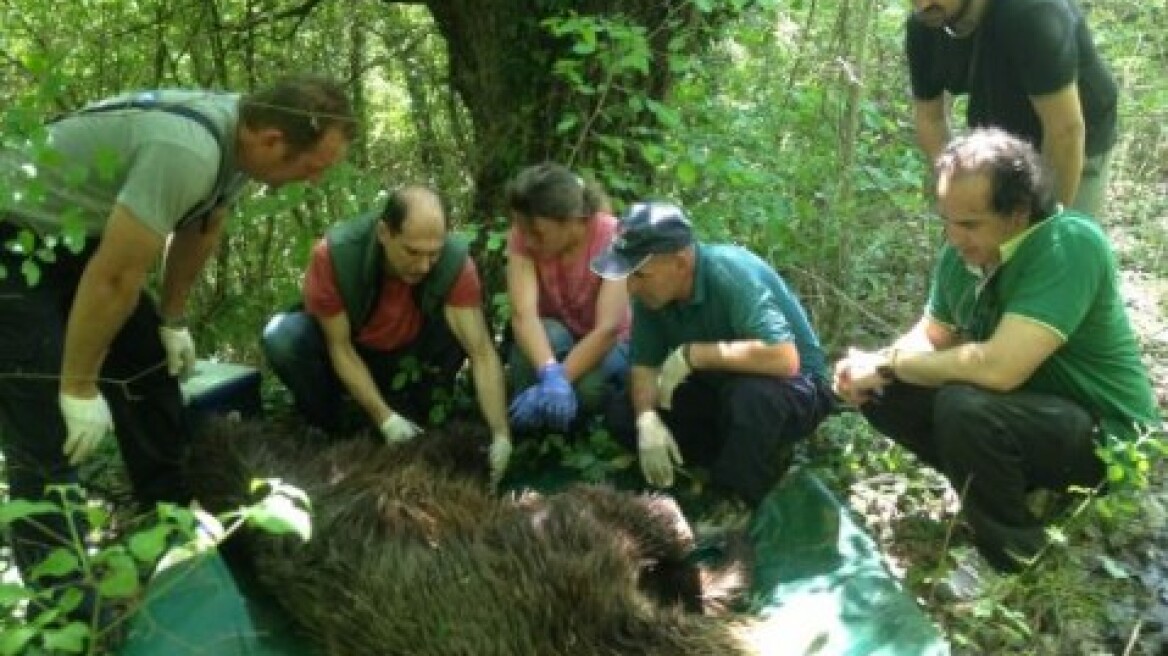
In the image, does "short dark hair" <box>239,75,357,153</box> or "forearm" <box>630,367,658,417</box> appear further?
"forearm" <box>630,367,658,417</box>

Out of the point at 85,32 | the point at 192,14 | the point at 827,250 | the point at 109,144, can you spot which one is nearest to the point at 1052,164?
the point at 827,250

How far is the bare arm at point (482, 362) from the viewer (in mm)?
3951

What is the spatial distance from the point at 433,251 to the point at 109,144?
1179mm

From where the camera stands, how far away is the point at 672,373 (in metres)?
3.66

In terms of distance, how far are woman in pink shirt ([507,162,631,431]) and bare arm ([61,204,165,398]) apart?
1.40 meters

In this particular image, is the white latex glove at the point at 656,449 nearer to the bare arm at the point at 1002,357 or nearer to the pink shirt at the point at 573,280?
the pink shirt at the point at 573,280

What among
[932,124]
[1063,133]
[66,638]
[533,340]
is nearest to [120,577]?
[66,638]

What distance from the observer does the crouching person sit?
12.5 ft

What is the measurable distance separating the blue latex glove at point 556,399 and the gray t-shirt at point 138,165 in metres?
1.35

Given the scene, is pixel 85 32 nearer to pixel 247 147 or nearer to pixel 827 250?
pixel 247 147

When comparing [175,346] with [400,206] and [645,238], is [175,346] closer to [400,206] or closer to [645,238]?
[400,206]

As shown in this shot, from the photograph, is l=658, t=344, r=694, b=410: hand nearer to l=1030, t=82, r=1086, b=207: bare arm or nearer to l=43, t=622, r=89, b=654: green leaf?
l=1030, t=82, r=1086, b=207: bare arm

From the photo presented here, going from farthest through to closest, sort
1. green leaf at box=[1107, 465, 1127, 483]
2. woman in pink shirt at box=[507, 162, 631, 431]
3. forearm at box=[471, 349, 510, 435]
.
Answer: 1. forearm at box=[471, 349, 510, 435]
2. woman in pink shirt at box=[507, 162, 631, 431]
3. green leaf at box=[1107, 465, 1127, 483]

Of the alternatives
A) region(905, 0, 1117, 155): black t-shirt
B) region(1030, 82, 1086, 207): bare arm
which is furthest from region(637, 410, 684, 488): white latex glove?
region(905, 0, 1117, 155): black t-shirt
